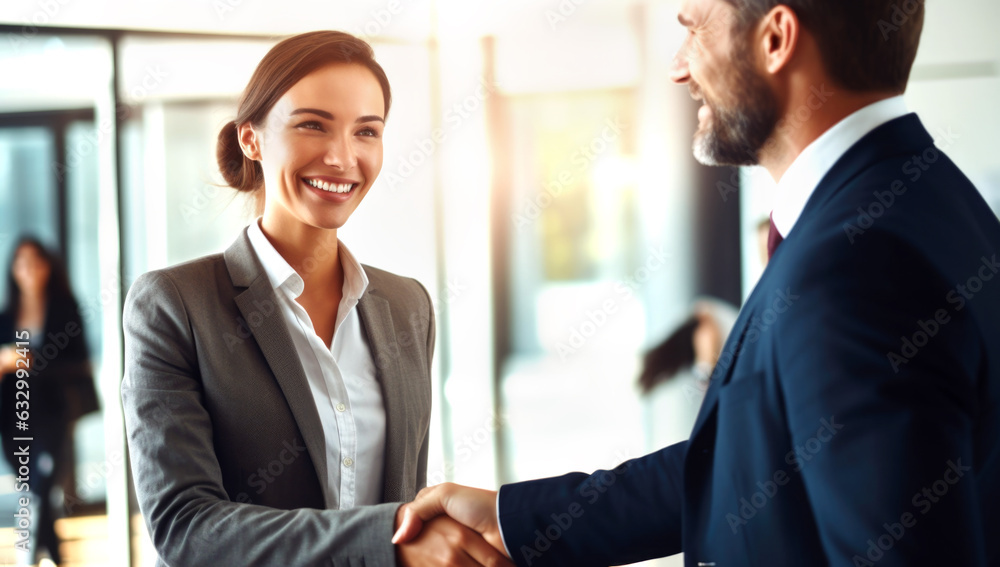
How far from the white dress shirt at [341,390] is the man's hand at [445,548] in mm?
142

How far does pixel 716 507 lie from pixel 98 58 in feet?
14.4

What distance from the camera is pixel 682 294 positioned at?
4.98 meters

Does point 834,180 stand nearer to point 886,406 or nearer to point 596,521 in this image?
point 886,406

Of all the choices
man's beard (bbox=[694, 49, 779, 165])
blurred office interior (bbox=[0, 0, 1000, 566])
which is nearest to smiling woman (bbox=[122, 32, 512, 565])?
man's beard (bbox=[694, 49, 779, 165])

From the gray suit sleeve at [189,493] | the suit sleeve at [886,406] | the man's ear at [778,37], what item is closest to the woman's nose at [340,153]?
the gray suit sleeve at [189,493]

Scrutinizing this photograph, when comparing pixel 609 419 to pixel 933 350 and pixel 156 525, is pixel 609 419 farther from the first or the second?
pixel 933 350

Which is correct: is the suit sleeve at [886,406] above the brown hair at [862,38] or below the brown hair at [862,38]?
below

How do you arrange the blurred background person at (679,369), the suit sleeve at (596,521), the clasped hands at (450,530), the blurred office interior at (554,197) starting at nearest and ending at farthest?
1. the clasped hands at (450,530)
2. the suit sleeve at (596,521)
3. the blurred office interior at (554,197)
4. the blurred background person at (679,369)

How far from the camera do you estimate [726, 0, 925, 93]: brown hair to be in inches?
45.6

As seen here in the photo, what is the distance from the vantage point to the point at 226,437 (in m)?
1.44

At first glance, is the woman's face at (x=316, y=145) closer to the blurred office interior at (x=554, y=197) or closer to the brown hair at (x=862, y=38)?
the brown hair at (x=862, y=38)

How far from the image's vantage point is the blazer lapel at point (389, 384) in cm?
160

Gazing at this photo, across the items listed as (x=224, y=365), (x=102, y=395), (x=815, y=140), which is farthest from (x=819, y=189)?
(x=102, y=395)

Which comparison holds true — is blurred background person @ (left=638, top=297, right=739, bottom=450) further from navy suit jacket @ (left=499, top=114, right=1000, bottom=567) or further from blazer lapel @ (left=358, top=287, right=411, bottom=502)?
navy suit jacket @ (left=499, top=114, right=1000, bottom=567)
